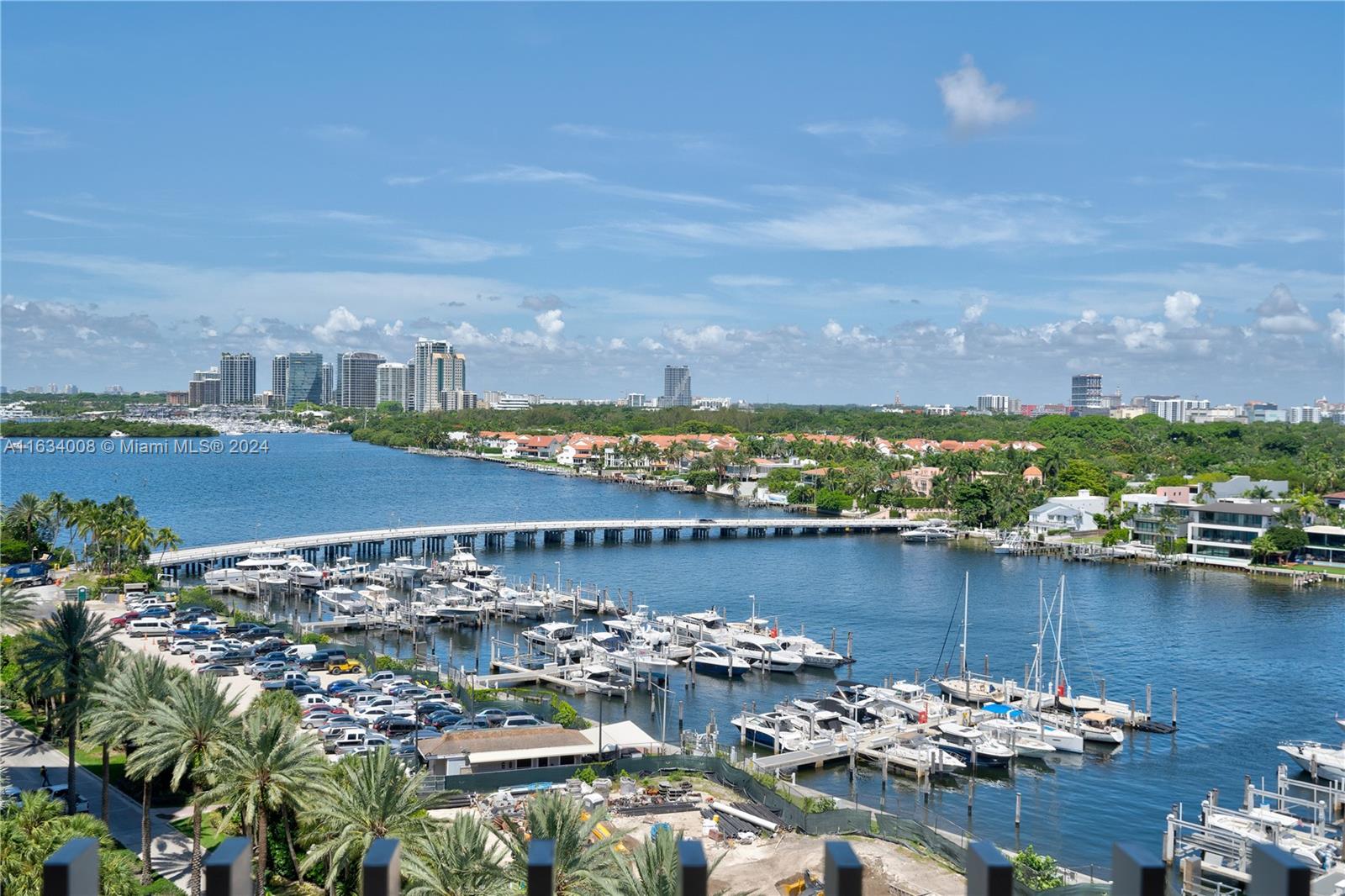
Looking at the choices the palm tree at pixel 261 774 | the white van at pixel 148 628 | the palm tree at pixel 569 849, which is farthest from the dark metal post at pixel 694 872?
the white van at pixel 148 628

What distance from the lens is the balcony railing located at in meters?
2.26

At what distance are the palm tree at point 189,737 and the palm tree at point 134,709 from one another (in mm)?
211

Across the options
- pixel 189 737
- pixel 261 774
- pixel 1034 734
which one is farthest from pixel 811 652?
pixel 261 774

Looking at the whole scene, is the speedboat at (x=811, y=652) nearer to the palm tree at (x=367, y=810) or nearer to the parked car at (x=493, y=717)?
the parked car at (x=493, y=717)

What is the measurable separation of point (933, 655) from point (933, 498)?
58.2m

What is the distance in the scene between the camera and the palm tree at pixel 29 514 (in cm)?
6150

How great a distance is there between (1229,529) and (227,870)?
287 ft

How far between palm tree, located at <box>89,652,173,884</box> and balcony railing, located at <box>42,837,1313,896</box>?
69.2 feet

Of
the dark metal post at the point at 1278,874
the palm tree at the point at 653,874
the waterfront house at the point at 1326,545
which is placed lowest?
the waterfront house at the point at 1326,545

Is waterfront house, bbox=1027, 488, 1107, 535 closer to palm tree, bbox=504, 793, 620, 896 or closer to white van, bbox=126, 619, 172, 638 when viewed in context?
white van, bbox=126, 619, 172, 638

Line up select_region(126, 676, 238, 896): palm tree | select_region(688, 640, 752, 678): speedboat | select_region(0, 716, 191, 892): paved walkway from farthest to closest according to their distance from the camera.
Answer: select_region(688, 640, 752, 678): speedboat < select_region(0, 716, 191, 892): paved walkway < select_region(126, 676, 238, 896): palm tree

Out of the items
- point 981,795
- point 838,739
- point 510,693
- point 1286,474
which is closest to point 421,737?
point 510,693

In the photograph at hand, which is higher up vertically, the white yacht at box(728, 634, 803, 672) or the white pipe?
the white pipe

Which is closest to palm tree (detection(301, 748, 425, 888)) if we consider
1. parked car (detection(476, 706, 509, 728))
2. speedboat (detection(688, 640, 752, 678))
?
Result: parked car (detection(476, 706, 509, 728))
